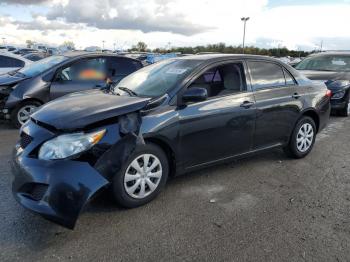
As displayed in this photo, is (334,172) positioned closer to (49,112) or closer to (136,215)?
(136,215)

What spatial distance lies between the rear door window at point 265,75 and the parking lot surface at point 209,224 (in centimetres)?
124

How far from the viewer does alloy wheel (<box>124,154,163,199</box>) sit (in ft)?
11.4

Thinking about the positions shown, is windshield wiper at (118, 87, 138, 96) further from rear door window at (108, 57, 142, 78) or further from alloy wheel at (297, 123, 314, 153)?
rear door window at (108, 57, 142, 78)

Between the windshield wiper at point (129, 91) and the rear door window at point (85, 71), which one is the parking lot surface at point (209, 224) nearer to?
the windshield wiper at point (129, 91)

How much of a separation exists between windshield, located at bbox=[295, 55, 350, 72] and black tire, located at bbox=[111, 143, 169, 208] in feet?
24.3

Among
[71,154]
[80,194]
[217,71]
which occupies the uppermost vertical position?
[217,71]

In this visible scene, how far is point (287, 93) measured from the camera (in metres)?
4.95

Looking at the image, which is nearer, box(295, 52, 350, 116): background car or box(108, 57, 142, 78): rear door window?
box(108, 57, 142, 78): rear door window

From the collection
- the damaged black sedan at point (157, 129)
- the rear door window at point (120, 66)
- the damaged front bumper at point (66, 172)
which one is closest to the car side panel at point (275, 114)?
the damaged black sedan at point (157, 129)

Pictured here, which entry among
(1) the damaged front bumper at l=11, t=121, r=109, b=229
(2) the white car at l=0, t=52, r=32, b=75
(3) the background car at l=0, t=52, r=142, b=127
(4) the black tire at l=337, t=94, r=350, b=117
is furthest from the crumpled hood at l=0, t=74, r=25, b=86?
(4) the black tire at l=337, t=94, r=350, b=117

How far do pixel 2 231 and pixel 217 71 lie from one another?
2999 millimetres

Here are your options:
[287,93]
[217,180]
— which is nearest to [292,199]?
[217,180]

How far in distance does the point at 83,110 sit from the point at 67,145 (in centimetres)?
45

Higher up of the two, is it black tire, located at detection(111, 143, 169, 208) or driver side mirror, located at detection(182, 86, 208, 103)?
driver side mirror, located at detection(182, 86, 208, 103)
